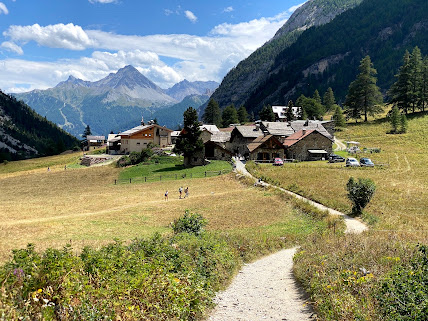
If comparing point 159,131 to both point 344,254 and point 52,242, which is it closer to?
point 52,242

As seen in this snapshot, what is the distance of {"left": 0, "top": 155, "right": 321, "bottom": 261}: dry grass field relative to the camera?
22.2 meters

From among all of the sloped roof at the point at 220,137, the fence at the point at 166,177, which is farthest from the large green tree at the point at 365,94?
the fence at the point at 166,177

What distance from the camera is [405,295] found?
21.9 feet

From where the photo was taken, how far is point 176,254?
10352 mm

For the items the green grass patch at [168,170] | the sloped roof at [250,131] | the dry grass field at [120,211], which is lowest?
the dry grass field at [120,211]

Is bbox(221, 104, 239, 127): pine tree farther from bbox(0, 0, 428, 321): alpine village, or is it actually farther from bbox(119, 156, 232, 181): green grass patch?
bbox(119, 156, 232, 181): green grass patch

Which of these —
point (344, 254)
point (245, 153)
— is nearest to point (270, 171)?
point (245, 153)

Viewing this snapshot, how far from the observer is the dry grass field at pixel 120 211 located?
22234 mm

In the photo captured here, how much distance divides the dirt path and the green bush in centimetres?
188

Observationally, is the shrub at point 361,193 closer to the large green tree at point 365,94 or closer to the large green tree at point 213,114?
the large green tree at point 365,94

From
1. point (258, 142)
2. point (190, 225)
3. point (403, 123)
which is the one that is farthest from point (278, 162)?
point (190, 225)

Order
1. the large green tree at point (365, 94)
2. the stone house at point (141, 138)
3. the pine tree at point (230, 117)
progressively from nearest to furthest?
the large green tree at point (365, 94)
the stone house at point (141, 138)
the pine tree at point (230, 117)

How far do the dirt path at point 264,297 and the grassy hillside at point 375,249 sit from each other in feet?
1.67

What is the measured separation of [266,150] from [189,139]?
619 inches
